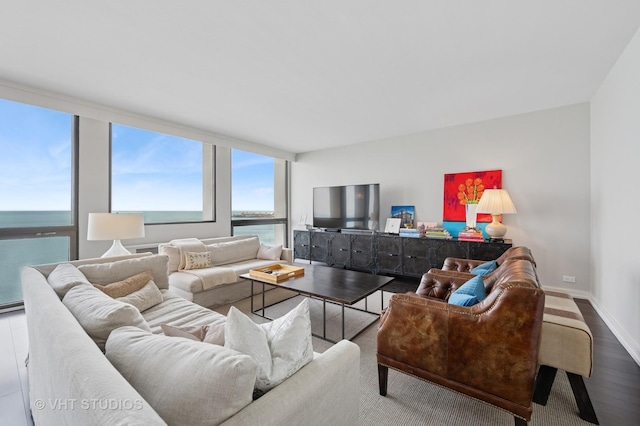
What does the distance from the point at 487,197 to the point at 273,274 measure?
9.65ft

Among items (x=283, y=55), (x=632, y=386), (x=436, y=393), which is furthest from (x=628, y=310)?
(x=283, y=55)

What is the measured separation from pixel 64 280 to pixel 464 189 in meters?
4.77

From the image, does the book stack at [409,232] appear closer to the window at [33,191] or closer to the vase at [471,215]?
the vase at [471,215]

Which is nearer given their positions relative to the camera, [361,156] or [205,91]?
[205,91]

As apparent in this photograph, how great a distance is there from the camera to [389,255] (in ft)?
15.2

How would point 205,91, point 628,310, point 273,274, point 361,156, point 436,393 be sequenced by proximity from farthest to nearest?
point 361,156
point 205,91
point 273,274
point 628,310
point 436,393

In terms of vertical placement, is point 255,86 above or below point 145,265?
above

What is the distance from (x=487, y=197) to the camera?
367 centimetres

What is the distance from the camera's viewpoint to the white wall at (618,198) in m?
2.24

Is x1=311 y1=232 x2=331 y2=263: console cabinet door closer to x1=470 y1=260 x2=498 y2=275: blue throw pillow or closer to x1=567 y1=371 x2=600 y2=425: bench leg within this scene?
x1=470 y1=260 x2=498 y2=275: blue throw pillow

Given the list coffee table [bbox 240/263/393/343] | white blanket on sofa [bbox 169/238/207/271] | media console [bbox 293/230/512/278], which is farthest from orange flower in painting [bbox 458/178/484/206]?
white blanket on sofa [bbox 169/238/207/271]

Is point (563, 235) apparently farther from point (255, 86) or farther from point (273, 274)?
point (255, 86)

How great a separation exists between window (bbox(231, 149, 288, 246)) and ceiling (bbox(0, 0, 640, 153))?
1.94 m

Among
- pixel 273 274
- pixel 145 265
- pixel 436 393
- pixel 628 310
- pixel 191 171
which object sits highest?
pixel 191 171
